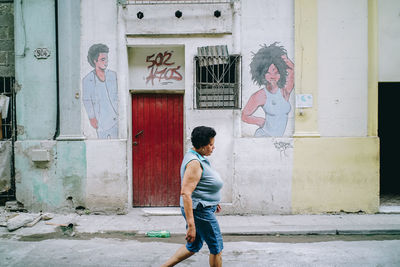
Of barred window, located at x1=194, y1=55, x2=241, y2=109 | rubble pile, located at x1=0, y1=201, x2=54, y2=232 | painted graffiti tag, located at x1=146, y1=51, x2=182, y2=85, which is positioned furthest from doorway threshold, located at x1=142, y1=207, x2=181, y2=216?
painted graffiti tag, located at x1=146, y1=51, x2=182, y2=85

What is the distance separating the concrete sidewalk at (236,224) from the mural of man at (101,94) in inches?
68.4

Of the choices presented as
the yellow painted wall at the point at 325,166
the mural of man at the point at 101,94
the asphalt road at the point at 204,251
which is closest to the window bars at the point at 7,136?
the mural of man at the point at 101,94

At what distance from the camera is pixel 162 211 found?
21.2 feet

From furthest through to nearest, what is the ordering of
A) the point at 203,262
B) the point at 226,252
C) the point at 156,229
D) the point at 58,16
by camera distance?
1. the point at 58,16
2. the point at 156,229
3. the point at 226,252
4. the point at 203,262

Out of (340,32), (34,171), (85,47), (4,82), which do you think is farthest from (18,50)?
(340,32)

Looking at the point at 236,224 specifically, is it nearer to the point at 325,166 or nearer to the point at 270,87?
the point at 325,166

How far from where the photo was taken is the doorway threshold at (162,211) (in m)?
6.34

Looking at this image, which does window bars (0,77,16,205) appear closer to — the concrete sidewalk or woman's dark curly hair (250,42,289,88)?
the concrete sidewalk

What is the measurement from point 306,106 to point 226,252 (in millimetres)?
3472

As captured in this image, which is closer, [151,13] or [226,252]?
[226,252]

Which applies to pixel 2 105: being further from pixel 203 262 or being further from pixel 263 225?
pixel 263 225

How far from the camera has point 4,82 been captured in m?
6.77

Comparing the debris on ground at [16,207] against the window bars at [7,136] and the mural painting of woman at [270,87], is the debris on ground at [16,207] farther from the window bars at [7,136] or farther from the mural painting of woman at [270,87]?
the mural painting of woman at [270,87]

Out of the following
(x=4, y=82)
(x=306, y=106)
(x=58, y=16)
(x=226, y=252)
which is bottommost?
(x=226, y=252)
